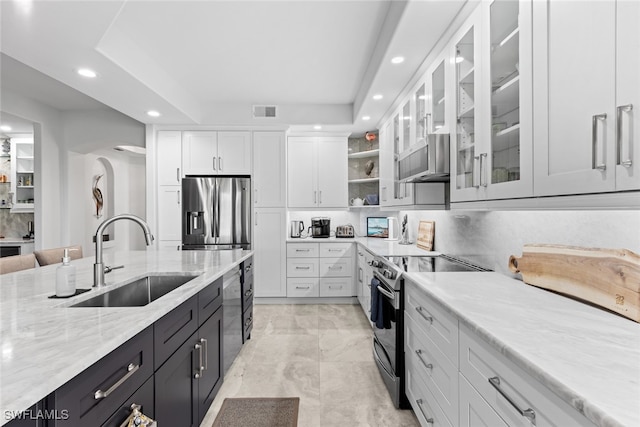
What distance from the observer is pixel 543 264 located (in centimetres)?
157

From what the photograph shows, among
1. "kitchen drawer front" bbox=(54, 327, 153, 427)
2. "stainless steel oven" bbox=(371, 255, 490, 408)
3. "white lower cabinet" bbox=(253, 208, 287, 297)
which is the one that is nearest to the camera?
"kitchen drawer front" bbox=(54, 327, 153, 427)

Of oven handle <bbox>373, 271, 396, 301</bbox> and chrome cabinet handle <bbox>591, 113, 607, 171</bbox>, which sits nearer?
chrome cabinet handle <bbox>591, 113, 607, 171</bbox>

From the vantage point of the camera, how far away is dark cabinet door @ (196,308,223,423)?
1885 mm

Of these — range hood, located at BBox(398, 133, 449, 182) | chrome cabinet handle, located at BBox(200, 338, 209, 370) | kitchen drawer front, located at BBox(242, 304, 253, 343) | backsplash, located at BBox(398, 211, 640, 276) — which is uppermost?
range hood, located at BBox(398, 133, 449, 182)

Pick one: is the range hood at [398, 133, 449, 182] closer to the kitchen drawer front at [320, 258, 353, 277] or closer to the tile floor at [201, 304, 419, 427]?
the tile floor at [201, 304, 419, 427]

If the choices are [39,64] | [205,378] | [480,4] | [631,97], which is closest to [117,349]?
[205,378]

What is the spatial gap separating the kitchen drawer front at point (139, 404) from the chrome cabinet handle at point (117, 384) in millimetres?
87

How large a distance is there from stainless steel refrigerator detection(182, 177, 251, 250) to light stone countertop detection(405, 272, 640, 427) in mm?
3269

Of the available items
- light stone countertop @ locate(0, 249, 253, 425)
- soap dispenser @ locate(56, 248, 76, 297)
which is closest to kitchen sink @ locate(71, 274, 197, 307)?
light stone countertop @ locate(0, 249, 253, 425)

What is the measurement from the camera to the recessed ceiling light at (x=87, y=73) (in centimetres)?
265

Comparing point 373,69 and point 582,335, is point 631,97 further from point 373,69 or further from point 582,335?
point 373,69

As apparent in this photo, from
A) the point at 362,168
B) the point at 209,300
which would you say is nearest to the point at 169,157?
the point at 362,168

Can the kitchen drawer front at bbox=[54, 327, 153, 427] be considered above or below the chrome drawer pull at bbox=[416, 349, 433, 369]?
above

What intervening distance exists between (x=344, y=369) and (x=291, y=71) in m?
3.01
